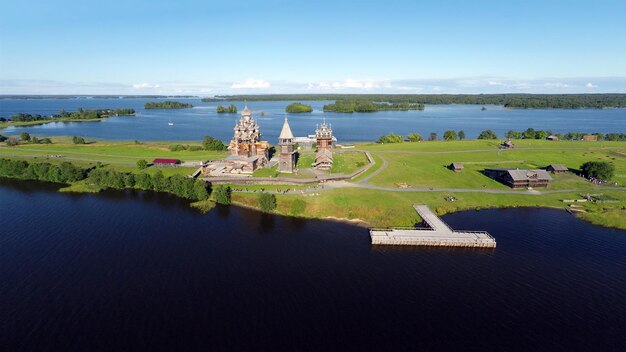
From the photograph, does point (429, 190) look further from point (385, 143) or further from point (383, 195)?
point (385, 143)

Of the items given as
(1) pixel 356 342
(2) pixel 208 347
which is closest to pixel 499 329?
(1) pixel 356 342

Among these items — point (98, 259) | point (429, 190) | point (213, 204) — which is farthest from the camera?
point (429, 190)

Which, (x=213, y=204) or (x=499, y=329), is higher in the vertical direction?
(x=213, y=204)

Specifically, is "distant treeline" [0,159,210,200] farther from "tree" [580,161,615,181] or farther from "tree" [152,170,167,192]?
"tree" [580,161,615,181]

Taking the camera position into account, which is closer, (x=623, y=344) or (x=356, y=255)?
(x=623, y=344)

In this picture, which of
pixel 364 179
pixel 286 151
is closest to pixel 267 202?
pixel 286 151

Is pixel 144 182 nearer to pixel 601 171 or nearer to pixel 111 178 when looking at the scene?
pixel 111 178
